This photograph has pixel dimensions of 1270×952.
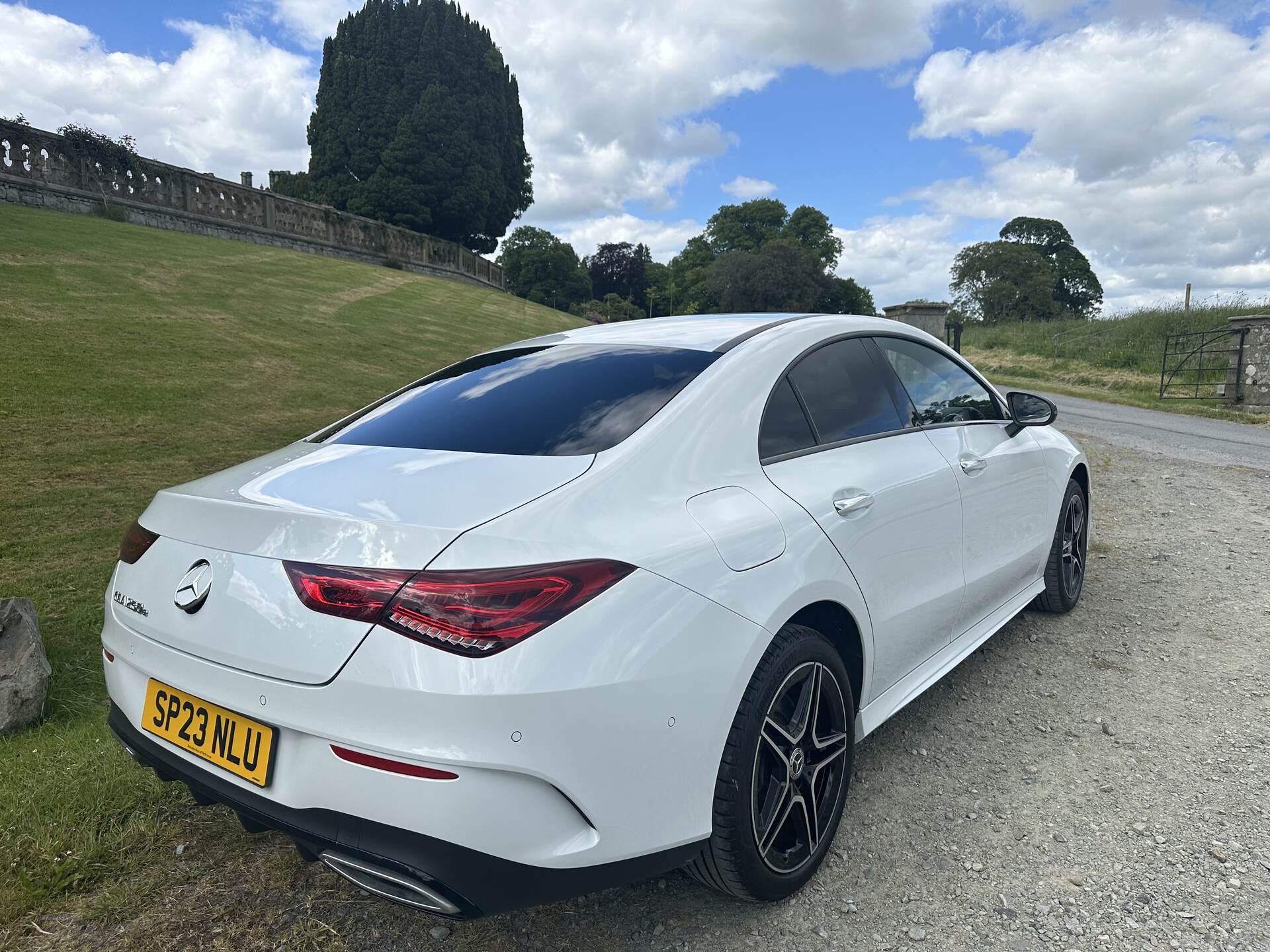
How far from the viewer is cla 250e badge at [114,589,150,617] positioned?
196cm

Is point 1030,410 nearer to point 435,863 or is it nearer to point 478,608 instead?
point 478,608

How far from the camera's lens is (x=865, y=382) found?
2861mm

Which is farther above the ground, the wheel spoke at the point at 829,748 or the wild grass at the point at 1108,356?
the wild grass at the point at 1108,356

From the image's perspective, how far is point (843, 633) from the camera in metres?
2.39

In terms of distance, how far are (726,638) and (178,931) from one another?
1609mm

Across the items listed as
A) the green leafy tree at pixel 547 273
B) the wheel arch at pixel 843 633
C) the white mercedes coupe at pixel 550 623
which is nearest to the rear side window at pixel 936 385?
the white mercedes coupe at pixel 550 623

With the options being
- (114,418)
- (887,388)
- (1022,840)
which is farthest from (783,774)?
(114,418)

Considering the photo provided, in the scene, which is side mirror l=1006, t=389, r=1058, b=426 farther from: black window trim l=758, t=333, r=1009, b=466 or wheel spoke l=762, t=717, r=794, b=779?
wheel spoke l=762, t=717, r=794, b=779

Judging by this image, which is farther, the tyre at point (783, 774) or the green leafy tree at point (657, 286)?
the green leafy tree at point (657, 286)

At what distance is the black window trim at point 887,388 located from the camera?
2.35m

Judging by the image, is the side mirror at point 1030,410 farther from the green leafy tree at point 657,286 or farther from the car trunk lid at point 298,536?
the green leafy tree at point 657,286

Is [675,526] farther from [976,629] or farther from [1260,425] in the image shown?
→ [1260,425]

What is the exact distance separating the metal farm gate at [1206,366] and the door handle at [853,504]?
1778 cm

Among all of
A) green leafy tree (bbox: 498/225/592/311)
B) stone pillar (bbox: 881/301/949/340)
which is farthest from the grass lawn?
green leafy tree (bbox: 498/225/592/311)
